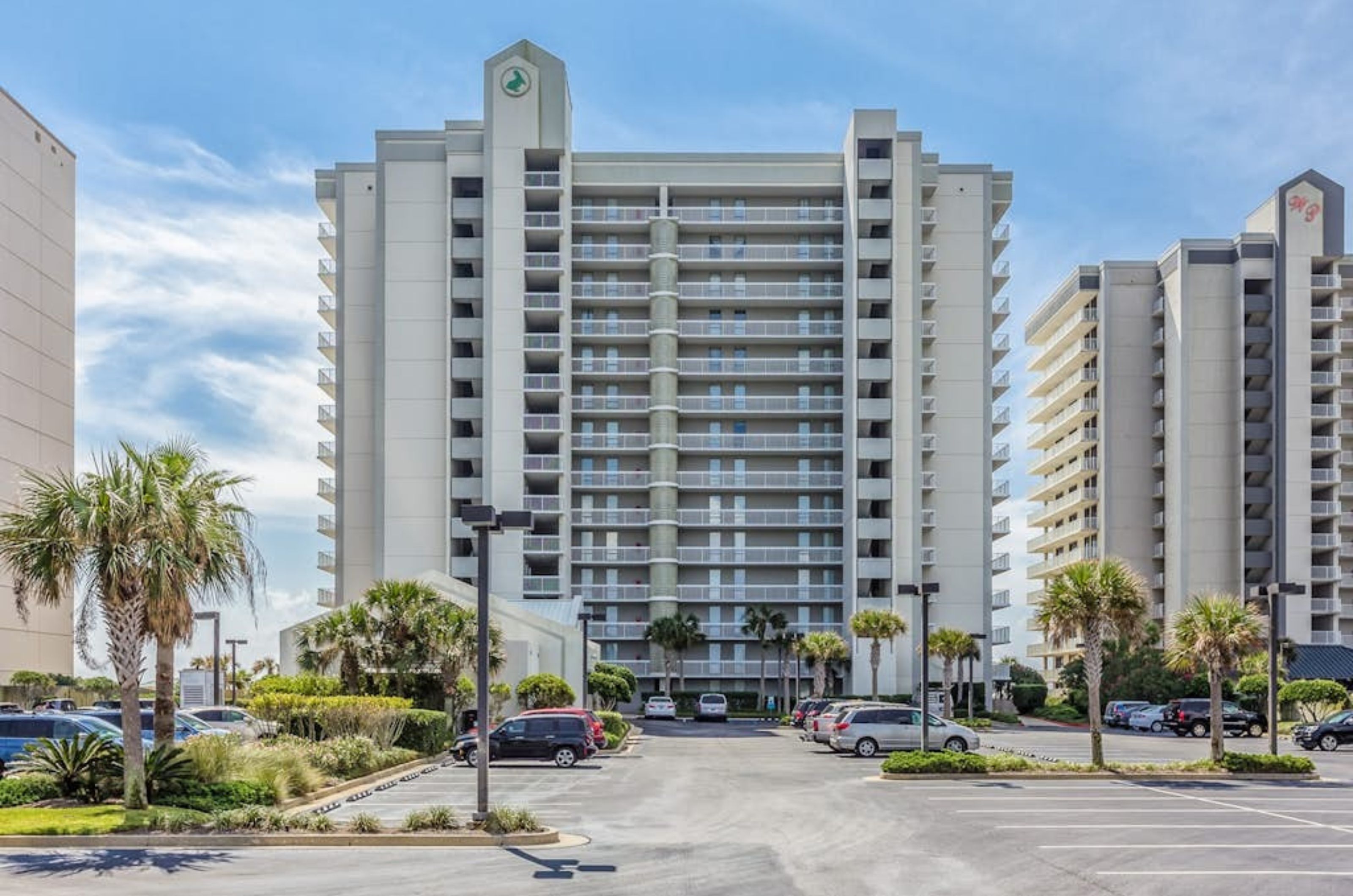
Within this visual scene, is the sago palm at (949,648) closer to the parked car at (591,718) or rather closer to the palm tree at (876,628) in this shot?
the palm tree at (876,628)

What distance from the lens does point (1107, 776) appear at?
106 feet

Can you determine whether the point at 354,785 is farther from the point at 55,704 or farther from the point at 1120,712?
the point at 1120,712

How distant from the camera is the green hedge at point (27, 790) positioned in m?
23.4

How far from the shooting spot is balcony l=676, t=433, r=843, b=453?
8481cm

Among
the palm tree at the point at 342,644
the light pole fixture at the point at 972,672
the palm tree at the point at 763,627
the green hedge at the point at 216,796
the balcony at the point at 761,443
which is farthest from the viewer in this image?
the balcony at the point at 761,443

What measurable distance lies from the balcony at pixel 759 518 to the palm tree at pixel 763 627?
5451 millimetres

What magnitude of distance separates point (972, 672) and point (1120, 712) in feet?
28.2

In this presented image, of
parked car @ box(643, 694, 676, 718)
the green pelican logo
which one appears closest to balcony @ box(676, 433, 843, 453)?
parked car @ box(643, 694, 676, 718)

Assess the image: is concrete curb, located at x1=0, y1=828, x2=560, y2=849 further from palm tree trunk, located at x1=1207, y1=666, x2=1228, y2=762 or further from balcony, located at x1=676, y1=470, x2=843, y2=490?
balcony, located at x1=676, y1=470, x2=843, y2=490

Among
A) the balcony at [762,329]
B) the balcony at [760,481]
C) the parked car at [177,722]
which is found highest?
the balcony at [762,329]

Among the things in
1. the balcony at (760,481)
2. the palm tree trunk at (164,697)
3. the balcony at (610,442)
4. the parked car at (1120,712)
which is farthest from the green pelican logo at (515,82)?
the palm tree trunk at (164,697)

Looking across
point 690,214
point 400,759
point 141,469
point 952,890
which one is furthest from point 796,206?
point 952,890

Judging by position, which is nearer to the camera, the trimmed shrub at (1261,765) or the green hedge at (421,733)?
the trimmed shrub at (1261,765)

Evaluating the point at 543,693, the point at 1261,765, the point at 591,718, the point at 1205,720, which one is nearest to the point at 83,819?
the point at 591,718
